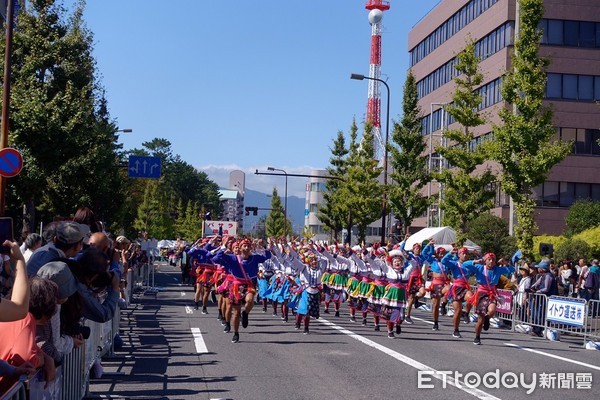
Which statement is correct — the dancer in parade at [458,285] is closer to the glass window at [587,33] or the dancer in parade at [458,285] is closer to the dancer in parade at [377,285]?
the dancer in parade at [377,285]

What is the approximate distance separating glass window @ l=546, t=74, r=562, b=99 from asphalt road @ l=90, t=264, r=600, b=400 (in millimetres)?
31351

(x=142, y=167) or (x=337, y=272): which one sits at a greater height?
(x=142, y=167)

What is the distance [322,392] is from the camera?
34.8ft

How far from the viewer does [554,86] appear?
162 feet

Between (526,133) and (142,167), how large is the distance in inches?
643

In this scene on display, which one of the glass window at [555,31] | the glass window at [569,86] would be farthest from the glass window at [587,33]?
the glass window at [569,86]

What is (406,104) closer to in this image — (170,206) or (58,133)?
(58,133)

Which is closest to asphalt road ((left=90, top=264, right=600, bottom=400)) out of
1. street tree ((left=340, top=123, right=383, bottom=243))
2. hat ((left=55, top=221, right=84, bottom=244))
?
hat ((left=55, top=221, right=84, bottom=244))

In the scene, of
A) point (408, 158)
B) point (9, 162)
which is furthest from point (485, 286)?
point (408, 158)

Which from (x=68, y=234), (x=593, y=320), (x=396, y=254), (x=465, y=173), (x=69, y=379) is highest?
(x=465, y=173)

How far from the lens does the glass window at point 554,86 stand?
49.2m

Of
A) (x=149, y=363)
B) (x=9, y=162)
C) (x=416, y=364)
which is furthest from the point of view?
(x=9, y=162)

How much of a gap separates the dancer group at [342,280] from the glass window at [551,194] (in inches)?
1023

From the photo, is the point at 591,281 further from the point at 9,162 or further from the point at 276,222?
the point at 276,222
